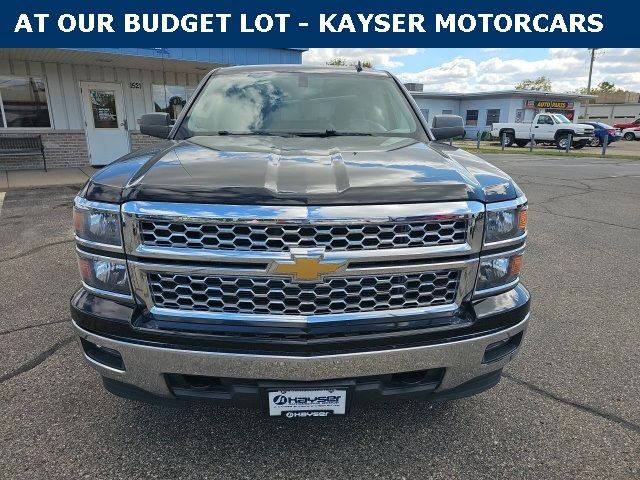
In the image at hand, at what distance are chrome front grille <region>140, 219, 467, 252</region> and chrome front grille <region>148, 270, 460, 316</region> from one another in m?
0.13

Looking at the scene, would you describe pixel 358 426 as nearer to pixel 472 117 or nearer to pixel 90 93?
pixel 90 93

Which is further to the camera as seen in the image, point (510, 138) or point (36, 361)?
point (510, 138)

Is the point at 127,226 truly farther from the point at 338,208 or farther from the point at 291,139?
the point at 291,139

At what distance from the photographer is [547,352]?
10.2 feet

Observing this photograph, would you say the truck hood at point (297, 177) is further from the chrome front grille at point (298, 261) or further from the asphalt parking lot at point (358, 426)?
the asphalt parking lot at point (358, 426)

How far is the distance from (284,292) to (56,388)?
1766 mm

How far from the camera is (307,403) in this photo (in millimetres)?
1880

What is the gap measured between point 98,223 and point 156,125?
190 cm

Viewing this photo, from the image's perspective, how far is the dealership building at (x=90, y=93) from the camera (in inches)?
463

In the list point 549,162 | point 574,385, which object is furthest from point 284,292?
point 549,162

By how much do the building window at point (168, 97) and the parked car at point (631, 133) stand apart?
123 feet

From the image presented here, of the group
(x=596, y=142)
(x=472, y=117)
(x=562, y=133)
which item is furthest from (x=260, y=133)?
(x=472, y=117)

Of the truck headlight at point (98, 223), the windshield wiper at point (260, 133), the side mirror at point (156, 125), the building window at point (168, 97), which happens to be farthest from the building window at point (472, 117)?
the truck headlight at point (98, 223)

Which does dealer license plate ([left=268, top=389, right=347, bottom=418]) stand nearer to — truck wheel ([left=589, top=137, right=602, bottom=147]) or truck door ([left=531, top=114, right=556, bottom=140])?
truck door ([left=531, top=114, right=556, bottom=140])
